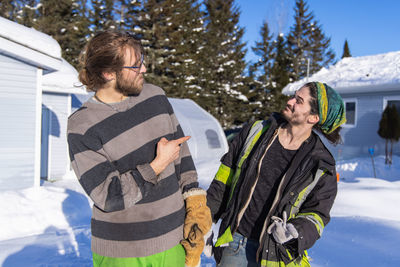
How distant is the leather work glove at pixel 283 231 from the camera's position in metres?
1.81

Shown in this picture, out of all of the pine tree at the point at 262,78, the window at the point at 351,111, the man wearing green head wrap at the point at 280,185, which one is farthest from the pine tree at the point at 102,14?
the man wearing green head wrap at the point at 280,185

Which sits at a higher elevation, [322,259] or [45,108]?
[45,108]

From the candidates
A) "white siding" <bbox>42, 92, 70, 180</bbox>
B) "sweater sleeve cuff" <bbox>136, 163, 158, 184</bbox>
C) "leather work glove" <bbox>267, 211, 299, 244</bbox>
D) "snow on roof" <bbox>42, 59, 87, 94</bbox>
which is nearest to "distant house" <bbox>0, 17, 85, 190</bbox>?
"snow on roof" <bbox>42, 59, 87, 94</bbox>

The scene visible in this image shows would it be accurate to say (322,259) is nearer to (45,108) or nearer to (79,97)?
(45,108)

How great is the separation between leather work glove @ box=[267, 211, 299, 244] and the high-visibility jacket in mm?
45

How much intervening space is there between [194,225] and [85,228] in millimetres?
4341

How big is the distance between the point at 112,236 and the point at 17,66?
657 cm

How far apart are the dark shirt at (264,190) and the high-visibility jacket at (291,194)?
6 cm

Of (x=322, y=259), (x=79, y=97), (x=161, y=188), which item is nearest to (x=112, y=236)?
(x=161, y=188)

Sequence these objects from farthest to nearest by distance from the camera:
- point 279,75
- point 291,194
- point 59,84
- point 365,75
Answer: point 279,75
point 365,75
point 59,84
point 291,194

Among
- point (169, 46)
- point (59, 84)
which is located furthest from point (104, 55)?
point (169, 46)

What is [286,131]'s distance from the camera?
2242 millimetres

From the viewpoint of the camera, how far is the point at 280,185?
1997mm

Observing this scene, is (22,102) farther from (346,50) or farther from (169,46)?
(346,50)
